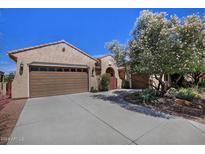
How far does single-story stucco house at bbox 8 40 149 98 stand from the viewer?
9992 mm

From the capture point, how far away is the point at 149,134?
418cm

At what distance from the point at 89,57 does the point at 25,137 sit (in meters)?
10.5

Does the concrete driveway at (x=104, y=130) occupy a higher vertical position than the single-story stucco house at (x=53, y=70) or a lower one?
lower

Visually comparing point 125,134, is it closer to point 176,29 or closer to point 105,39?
point 176,29

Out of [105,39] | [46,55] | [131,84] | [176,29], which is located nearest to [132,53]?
[176,29]

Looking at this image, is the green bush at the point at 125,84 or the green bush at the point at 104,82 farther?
the green bush at the point at 125,84

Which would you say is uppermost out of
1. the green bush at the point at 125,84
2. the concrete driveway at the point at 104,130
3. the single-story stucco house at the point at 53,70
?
the single-story stucco house at the point at 53,70

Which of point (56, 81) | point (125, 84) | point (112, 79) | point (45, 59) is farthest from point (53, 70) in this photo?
point (125, 84)

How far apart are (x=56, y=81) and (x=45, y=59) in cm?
200

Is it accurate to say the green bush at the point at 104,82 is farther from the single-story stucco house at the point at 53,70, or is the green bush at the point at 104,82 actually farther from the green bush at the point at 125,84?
the green bush at the point at 125,84

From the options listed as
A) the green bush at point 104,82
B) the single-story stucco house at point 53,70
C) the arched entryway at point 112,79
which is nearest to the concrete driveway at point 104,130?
the single-story stucco house at point 53,70

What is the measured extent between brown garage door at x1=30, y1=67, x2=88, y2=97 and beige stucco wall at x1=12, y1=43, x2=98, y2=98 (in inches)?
20.0

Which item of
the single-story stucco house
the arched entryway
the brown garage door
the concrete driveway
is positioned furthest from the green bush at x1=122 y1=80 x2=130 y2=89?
the concrete driveway

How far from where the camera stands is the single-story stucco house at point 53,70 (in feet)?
32.8
